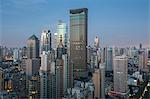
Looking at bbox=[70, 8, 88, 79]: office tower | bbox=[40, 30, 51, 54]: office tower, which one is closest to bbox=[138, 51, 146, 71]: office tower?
bbox=[70, 8, 88, 79]: office tower

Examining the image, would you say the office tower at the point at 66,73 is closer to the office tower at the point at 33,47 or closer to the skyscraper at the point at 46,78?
the skyscraper at the point at 46,78

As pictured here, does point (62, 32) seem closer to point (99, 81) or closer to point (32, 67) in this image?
point (32, 67)

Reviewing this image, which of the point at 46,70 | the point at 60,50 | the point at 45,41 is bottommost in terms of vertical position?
the point at 46,70

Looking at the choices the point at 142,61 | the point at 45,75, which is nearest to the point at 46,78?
the point at 45,75

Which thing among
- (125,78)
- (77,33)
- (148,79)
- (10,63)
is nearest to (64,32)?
(77,33)

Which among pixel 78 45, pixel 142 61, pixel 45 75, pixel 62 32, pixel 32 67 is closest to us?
pixel 142 61

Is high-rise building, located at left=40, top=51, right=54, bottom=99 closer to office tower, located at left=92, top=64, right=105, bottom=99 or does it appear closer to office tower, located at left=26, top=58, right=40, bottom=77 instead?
office tower, located at left=26, top=58, right=40, bottom=77

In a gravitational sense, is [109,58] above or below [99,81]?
above
